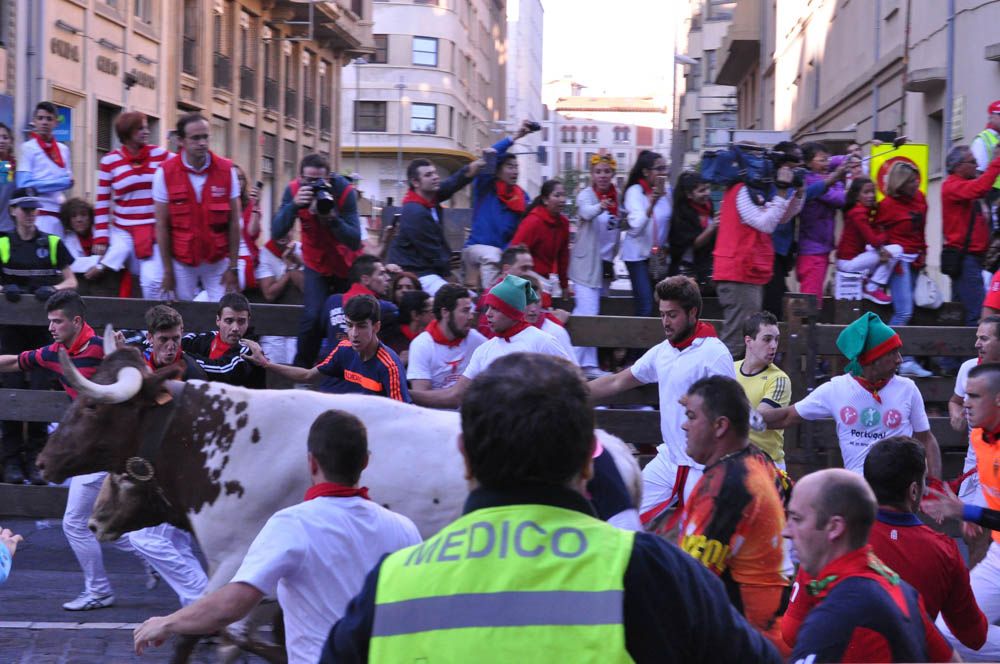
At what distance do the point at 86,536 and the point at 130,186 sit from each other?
3438mm

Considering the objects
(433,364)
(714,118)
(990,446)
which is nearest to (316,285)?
(433,364)

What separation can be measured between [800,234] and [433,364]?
4127mm

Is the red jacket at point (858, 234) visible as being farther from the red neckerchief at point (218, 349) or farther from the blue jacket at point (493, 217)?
the red neckerchief at point (218, 349)

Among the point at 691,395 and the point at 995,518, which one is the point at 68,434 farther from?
the point at 995,518

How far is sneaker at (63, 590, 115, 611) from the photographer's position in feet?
26.7

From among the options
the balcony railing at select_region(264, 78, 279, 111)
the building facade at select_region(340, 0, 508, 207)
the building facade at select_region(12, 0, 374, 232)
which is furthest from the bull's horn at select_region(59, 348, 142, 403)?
the building facade at select_region(340, 0, 508, 207)

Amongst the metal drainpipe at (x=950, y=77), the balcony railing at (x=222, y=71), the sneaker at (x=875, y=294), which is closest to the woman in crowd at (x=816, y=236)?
the sneaker at (x=875, y=294)

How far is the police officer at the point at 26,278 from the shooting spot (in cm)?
1040

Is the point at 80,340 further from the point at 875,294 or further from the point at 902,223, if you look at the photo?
the point at 902,223

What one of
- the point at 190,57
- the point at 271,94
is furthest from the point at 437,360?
the point at 271,94

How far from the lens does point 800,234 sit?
38.0 ft

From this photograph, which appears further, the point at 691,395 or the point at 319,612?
the point at 691,395

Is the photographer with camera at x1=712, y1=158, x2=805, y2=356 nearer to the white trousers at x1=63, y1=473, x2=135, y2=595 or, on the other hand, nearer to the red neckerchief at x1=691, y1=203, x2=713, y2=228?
the red neckerchief at x1=691, y1=203, x2=713, y2=228

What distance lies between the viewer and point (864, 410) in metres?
8.12
